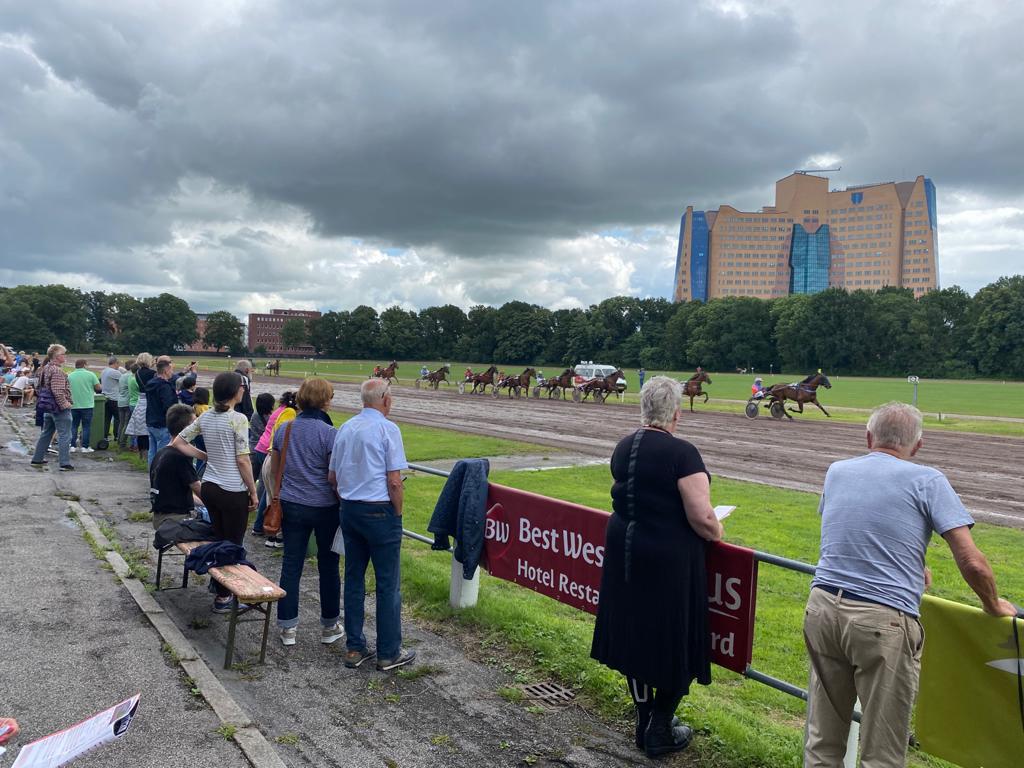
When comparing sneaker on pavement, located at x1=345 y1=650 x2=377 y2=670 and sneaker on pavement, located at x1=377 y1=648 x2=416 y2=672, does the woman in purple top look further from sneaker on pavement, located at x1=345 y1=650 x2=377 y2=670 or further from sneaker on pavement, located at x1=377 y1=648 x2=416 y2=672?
sneaker on pavement, located at x1=377 y1=648 x2=416 y2=672

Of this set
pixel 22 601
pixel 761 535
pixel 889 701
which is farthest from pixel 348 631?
pixel 761 535

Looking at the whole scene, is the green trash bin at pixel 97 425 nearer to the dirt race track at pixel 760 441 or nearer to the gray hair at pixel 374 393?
the dirt race track at pixel 760 441

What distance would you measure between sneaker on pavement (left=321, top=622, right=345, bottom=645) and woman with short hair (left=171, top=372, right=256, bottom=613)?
3.37 ft

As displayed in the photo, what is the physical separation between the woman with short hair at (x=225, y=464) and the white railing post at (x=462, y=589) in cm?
181

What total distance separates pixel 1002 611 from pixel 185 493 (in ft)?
19.7

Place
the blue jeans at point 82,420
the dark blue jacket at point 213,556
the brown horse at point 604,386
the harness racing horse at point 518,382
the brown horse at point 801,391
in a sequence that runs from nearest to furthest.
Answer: the dark blue jacket at point 213,556, the blue jeans at point 82,420, the brown horse at point 801,391, the brown horse at point 604,386, the harness racing horse at point 518,382

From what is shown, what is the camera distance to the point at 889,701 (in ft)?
9.79

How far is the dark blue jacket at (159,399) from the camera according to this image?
10.9m

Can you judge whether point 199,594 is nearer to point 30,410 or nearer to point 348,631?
point 348,631

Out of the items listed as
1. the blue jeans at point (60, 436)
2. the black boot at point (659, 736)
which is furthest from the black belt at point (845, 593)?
the blue jeans at point (60, 436)

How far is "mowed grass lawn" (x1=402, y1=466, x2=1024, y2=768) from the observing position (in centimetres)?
424

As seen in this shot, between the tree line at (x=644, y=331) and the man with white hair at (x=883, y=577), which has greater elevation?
the tree line at (x=644, y=331)

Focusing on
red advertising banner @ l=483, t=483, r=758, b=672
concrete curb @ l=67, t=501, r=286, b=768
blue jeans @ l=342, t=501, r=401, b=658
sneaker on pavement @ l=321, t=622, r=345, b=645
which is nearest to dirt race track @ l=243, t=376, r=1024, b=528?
red advertising banner @ l=483, t=483, r=758, b=672

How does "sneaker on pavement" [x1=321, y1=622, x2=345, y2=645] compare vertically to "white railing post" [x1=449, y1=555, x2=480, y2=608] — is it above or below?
below
